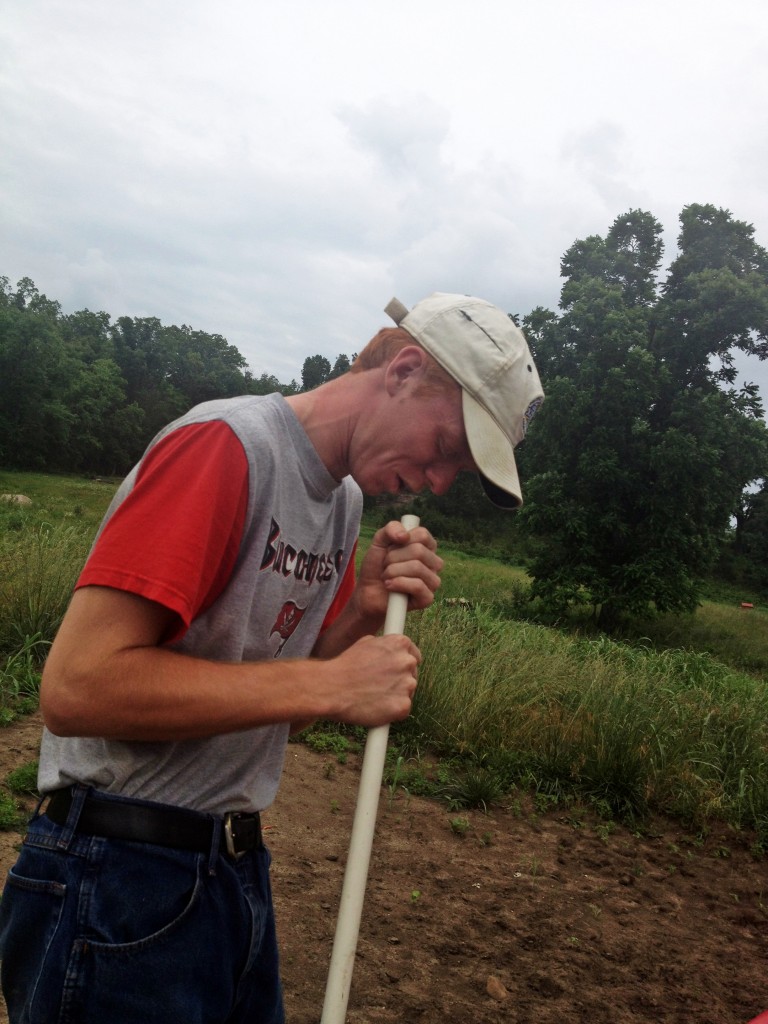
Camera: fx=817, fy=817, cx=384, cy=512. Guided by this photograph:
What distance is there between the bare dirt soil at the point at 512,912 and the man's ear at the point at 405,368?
281 centimetres

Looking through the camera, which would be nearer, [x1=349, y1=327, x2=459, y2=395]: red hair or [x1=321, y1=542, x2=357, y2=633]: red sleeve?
[x1=349, y1=327, x2=459, y2=395]: red hair

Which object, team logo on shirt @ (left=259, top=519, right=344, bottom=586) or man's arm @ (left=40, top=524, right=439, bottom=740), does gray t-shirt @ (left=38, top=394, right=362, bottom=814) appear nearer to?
team logo on shirt @ (left=259, top=519, right=344, bottom=586)

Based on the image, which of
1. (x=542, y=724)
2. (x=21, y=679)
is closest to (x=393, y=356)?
(x=21, y=679)

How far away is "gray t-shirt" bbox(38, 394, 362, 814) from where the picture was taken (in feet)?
4.35

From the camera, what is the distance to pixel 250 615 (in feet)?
4.63

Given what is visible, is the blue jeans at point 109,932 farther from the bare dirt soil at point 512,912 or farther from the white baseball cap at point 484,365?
the bare dirt soil at point 512,912

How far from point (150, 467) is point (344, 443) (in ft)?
1.33

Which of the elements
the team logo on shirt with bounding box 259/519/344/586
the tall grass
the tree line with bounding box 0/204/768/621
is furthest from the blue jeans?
the tree line with bounding box 0/204/768/621

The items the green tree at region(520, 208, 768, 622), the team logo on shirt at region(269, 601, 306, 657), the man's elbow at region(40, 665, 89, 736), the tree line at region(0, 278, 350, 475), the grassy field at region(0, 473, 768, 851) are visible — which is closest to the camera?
the man's elbow at region(40, 665, 89, 736)

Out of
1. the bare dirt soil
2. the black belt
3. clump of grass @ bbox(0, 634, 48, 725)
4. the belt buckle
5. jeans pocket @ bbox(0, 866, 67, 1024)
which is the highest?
the black belt

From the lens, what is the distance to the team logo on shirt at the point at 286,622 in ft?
4.91

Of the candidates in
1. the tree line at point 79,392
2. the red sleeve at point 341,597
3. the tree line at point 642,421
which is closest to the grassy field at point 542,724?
the red sleeve at point 341,597

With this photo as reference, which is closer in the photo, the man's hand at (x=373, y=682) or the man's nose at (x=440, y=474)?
the man's hand at (x=373, y=682)

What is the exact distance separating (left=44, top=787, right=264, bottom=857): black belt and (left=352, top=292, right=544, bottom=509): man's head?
0.80 meters
